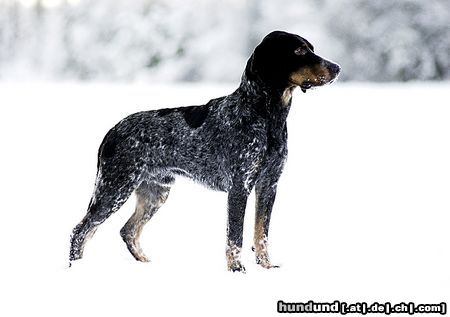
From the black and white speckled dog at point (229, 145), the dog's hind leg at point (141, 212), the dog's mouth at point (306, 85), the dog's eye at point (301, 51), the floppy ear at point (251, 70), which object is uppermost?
the dog's eye at point (301, 51)

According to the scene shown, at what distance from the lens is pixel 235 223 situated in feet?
12.8

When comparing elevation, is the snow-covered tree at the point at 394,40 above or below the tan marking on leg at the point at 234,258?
above

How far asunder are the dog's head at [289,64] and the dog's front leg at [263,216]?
2.03ft

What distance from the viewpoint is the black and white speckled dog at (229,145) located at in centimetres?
383

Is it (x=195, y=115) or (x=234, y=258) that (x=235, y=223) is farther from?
(x=195, y=115)

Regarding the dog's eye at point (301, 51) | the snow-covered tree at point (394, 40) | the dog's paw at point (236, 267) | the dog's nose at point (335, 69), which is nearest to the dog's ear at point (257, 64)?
the dog's eye at point (301, 51)

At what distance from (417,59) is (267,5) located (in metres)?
2.40

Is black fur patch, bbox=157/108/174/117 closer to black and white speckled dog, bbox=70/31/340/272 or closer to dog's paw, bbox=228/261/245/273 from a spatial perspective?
black and white speckled dog, bbox=70/31/340/272

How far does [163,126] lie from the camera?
4.18 metres

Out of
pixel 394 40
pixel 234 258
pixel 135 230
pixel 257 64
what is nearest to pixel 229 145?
pixel 257 64

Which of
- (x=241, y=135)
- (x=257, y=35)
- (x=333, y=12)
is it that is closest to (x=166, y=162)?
(x=241, y=135)

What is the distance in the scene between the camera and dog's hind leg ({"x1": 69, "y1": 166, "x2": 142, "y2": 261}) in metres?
4.14

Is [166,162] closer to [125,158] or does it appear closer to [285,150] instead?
[125,158]

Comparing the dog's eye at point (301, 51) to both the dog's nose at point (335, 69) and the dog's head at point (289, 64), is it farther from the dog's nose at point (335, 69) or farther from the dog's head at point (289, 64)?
the dog's nose at point (335, 69)
